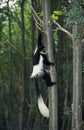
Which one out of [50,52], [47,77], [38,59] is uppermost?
[50,52]

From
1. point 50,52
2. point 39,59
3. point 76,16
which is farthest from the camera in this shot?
point 39,59

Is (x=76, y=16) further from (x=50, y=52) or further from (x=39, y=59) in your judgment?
(x=39, y=59)

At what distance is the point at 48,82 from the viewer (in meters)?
4.37

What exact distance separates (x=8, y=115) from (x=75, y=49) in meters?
6.59

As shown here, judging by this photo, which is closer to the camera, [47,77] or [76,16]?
[76,16]

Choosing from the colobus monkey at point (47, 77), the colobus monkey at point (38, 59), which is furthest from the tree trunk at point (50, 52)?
the colobus monkey at point (38, 59)

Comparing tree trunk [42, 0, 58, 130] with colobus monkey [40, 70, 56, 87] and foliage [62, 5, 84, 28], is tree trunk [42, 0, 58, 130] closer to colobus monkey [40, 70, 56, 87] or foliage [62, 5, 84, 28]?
colobus monkey [40, 70, 56, 87]

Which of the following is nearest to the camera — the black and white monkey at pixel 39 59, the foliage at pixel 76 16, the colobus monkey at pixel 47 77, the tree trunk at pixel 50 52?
the foliage at pixel 76 16

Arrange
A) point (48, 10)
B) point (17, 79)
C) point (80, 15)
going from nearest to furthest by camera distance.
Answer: point (80, 15) < point (48, 10) < point (17, 79)

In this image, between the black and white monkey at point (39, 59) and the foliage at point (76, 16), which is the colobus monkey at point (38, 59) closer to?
the black and white monkey at point (39, 59)

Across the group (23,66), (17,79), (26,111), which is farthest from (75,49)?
(17,79)

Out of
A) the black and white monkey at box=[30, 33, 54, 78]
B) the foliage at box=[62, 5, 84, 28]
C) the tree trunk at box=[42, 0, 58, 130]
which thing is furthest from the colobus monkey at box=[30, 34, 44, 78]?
the foliage at box=[62, 5, 84, 28]

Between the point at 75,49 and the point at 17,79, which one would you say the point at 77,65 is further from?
the point at 17,79

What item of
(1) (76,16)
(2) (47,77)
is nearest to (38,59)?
(2) (47,77)
